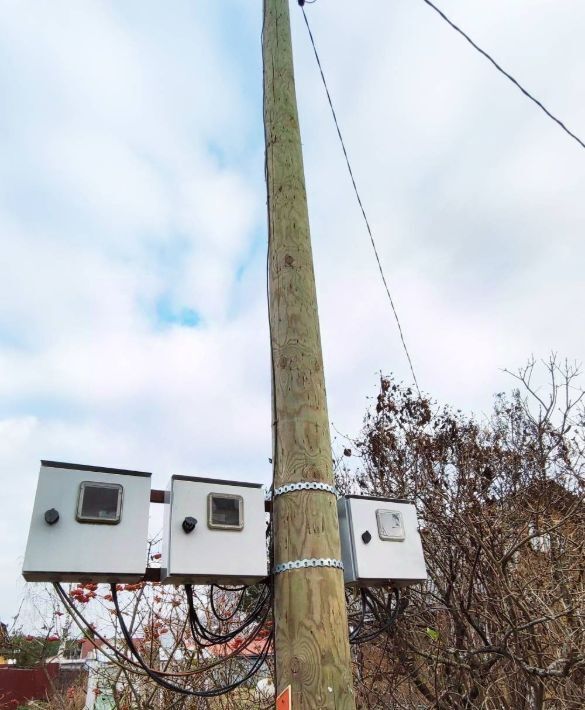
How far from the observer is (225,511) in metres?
Answer: 2.35

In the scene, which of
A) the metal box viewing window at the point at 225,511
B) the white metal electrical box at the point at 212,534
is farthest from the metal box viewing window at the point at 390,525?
the metal box viewing window at the point at 225,511

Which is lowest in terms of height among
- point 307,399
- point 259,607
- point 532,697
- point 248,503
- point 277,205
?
point 532,697

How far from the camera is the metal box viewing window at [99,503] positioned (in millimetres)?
2152

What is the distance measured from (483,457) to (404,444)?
120 centimetres

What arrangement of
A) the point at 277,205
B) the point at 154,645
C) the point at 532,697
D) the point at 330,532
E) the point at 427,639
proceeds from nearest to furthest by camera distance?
the point at 330,532
the point at 277,205
the point at 532,697
the point at 427,639
the point at 154,645

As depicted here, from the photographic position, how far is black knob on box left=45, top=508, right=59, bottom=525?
6.77 feet

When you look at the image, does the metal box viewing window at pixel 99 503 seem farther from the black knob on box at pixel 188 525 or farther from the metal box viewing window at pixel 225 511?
the metal box viewing window at pixel 225 511

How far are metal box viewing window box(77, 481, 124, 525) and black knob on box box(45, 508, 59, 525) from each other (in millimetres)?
81

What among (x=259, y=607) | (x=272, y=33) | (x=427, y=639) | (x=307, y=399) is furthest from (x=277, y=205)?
(x=427, y=639)

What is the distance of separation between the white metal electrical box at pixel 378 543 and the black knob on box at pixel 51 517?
1.20m

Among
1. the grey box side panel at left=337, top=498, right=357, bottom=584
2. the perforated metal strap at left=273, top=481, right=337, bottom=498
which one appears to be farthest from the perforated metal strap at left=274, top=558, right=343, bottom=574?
the grey box side panel at left=337, top=498, right=357, bottom=584

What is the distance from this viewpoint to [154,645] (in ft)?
18.9

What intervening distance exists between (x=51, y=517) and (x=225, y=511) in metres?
0.67

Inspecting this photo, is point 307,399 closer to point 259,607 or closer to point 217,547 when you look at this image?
point 217,547
